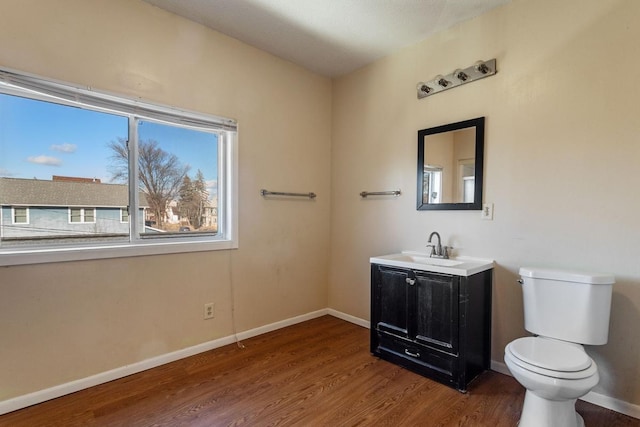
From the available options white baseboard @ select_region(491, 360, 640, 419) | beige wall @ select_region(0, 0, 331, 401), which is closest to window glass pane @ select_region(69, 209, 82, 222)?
beige wall @ select_region(0, 0, 331, 401)

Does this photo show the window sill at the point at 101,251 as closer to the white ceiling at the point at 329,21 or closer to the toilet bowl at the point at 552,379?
the white ceiling at the point at 329,21

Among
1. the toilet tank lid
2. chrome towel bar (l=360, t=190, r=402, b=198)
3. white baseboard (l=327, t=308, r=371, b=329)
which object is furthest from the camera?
white baseboard (l=327, t=308, r=371, b=329)

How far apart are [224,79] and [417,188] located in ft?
6.01

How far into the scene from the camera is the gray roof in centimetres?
176

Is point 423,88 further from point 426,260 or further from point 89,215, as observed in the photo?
point 89,215

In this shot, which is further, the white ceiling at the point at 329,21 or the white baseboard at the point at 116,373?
the white ceiling at the point at 329,21

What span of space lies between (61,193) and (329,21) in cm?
215

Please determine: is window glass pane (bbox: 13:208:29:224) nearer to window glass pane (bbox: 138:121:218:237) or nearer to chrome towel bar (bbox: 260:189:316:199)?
window glass pane (bbox: 138:121:218:237)

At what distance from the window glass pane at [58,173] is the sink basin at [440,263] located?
6.34ft

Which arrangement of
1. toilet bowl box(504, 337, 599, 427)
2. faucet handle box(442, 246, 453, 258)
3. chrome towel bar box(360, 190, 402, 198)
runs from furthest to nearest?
chrome towel bar box(360, 190, 402, 198), faucet handle box(442, 246, 453, 258), toilet bowl box(504, 337, 599, 427)

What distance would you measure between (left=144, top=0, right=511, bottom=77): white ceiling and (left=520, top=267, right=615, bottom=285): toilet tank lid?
5.87ft

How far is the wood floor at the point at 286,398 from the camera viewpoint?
1672 mm

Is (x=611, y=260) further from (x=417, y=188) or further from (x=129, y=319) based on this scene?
(x=129, y=319)

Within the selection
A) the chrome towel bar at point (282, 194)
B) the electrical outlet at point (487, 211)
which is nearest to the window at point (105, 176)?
the chrome towel bar at point (282, 194)
